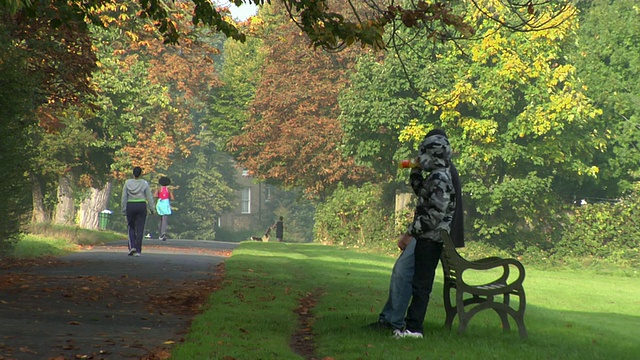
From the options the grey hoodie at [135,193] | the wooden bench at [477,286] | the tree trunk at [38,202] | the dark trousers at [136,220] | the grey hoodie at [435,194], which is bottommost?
the wooden bench at [477,286]

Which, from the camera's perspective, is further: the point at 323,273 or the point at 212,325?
the point at 323,273

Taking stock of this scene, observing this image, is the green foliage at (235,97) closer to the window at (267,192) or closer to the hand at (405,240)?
the window at (267,192)

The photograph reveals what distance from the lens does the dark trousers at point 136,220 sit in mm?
23531

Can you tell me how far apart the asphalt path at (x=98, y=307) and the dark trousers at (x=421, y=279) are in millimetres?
2428

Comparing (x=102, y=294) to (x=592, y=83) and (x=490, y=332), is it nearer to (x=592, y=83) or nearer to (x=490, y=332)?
(x=490, y=332)

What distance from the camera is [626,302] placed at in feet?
68.7

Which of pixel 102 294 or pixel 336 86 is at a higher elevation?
pixel 336 86

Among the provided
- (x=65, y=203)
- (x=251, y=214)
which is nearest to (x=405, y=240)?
(x=65, y=203)

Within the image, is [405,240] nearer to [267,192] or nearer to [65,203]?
[65,203]

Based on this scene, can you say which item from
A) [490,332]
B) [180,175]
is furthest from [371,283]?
[180,175]

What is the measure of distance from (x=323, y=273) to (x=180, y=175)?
216ft

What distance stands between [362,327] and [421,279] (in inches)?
41.3

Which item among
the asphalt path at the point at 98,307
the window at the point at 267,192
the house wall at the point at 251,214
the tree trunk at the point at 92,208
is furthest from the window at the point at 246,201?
the asphalt path at the point at 98,307

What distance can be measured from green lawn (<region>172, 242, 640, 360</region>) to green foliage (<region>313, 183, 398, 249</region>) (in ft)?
70.5
